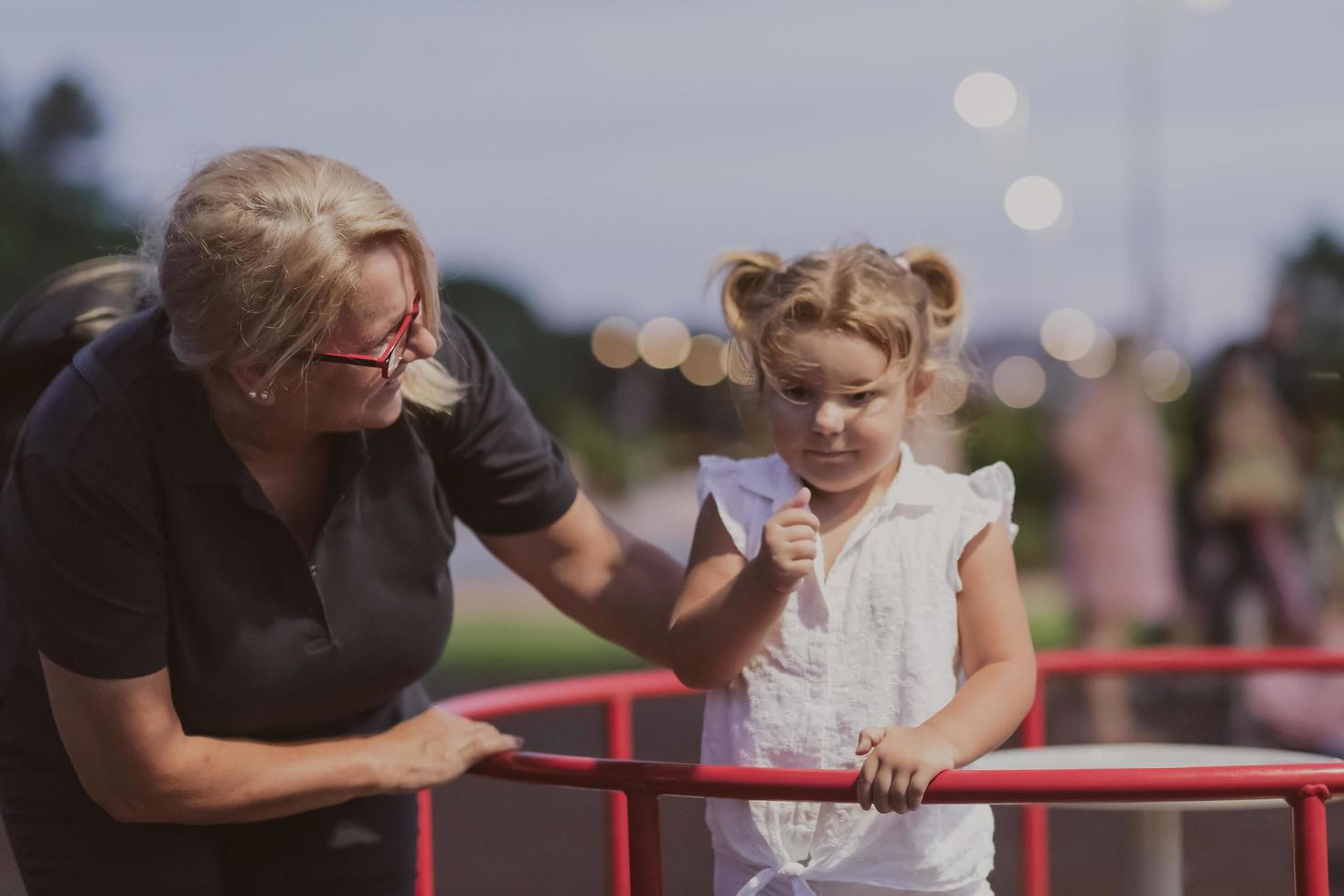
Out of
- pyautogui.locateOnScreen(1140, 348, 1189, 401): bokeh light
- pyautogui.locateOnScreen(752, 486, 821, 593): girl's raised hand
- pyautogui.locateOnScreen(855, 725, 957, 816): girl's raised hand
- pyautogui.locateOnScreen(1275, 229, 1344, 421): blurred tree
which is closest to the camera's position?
pyautogui.locateOnScreen(855, 725, 957, 816): girl's raised hand

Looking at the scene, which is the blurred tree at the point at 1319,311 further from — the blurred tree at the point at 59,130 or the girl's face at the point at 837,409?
the blurred tree at the point at 59,130

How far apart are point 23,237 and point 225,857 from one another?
55.8 ft

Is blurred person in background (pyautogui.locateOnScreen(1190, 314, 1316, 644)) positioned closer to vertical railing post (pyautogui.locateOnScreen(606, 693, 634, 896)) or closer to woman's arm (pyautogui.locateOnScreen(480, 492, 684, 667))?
vertical railing post (pyautogui.locateOnScreen(606, 693, 634, 896))

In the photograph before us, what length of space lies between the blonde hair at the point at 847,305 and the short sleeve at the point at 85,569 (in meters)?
0.86

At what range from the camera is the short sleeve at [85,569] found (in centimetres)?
206

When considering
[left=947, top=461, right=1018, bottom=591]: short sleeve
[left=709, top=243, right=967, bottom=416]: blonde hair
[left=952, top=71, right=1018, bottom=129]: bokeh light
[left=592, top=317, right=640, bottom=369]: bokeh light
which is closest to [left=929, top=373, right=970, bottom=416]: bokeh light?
[left=709, top=243, right=967, bottom=416]: blonde hair

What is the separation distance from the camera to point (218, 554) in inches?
86.3

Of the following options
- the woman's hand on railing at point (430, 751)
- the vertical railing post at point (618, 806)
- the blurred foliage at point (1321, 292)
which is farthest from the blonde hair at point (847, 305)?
the blurred foliage at point (1321, 292)

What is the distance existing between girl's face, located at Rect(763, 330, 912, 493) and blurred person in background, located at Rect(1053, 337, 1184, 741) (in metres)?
5.93

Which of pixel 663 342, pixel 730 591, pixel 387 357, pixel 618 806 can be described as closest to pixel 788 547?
pixel 730 591

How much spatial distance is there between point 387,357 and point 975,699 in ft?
2.84

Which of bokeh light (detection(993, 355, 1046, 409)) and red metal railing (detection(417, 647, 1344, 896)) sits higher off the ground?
bokeh light (detection(993, 355, 1046, 409))

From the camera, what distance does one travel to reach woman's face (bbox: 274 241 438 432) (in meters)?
2.07

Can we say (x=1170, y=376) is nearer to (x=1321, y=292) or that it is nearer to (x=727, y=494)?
(x=1321, y=292)
